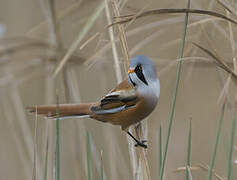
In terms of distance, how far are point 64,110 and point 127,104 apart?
1.02 ft

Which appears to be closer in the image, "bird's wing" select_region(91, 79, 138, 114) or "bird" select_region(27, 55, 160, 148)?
"bird" select_region(27, 55, 160, 148)

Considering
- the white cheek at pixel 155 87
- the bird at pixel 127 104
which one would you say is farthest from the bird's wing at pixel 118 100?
the white cheek at pixel 155 87

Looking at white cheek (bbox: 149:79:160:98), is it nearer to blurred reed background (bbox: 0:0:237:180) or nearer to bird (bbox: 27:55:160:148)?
bird (bbox: 27:55:160:148)

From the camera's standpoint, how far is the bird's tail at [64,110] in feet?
6.98

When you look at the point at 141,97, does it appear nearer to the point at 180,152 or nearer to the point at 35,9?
the point at 180,152

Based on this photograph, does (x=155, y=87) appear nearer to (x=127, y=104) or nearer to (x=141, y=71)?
(x=141, y=71)

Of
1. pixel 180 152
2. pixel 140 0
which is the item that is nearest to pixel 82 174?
pixel 180 152

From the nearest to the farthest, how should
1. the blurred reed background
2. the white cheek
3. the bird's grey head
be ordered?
the bird's grey head
the white cheek
the blurred reed background

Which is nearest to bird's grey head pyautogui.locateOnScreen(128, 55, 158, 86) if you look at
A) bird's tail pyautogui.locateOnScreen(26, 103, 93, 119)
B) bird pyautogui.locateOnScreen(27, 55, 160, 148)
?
Answer: bird pyautogui.locateOnScreen(27, 55, 160, 148)

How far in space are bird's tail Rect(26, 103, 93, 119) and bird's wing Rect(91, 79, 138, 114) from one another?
49 mm

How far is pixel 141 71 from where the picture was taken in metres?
2.01

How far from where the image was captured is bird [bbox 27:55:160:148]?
79.7 inches

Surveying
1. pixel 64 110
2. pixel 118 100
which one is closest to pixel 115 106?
pixel 118 100

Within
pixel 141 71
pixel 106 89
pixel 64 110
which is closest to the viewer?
pixel 141 71
